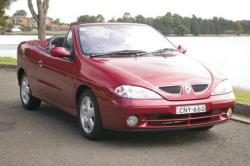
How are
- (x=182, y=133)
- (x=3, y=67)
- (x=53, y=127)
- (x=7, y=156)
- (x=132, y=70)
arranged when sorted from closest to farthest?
(x=7, y=156) → (x=132, y=70) → (x=182, y=133) → (x=53, y=127) → (x=3, y=67)

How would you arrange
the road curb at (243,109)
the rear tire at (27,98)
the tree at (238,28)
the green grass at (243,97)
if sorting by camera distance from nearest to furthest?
1. the road curb at (243,109)
2. the green grass at (243,97)
3. the rear tire at (27,98)
4. the tree at (238,28)

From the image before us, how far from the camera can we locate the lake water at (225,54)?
569 inches

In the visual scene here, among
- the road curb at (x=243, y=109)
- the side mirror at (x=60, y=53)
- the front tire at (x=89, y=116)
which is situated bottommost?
the road curb at (x=243, y=109)

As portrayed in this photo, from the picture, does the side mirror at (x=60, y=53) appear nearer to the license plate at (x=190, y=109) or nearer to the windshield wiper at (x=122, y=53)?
the windshield wiper at (x=122, y=53)

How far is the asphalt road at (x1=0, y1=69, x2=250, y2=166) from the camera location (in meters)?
6.14

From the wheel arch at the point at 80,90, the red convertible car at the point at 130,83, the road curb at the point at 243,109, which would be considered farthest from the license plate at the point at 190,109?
the road curb at the point at 243,109

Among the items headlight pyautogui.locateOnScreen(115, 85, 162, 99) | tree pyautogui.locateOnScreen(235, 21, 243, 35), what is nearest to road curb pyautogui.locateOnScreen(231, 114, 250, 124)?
headlight pyautogui.locateOnScreen(115, 85, 162, 99)

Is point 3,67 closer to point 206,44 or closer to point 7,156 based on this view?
point 206,44

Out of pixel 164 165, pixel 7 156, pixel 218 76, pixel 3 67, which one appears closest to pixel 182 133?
pixel 218 76

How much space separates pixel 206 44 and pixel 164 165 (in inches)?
438

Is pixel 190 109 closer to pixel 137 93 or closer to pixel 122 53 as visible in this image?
pixel 137 93

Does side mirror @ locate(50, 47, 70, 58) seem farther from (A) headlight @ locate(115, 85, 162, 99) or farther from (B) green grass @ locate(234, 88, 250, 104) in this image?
(B) green grass @ locate(234, 88, 250, 104)

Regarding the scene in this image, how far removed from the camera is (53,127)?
26.7 feet

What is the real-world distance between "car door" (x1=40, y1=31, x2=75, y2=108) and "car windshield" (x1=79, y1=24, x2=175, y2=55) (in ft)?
0.86
